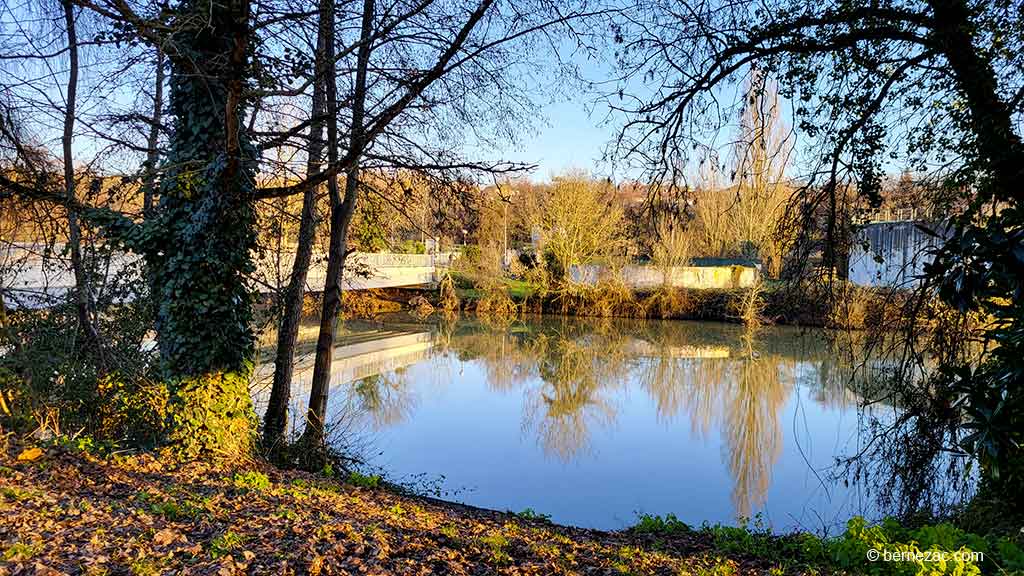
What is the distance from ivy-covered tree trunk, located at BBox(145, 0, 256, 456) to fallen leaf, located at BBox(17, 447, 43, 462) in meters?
0.79

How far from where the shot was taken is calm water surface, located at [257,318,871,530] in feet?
24.4

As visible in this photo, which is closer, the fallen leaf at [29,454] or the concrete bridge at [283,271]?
the fallen leaf at [29,454]

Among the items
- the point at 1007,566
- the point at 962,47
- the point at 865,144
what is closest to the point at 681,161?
the point at 865,144

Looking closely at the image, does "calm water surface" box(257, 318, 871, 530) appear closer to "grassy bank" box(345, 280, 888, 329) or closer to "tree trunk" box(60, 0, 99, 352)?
"tree trunk" box(60, 0, 99, 352)

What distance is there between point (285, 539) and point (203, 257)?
254 centimetres

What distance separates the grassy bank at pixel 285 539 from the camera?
8.63 feet

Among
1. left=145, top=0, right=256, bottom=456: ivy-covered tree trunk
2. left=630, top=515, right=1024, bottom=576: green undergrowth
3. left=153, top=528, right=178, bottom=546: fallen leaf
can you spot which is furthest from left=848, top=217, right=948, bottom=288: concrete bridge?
left=145, top=0, right=256, bottom=456: ivy-covered tree trunk

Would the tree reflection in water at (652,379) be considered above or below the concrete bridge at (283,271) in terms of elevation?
below

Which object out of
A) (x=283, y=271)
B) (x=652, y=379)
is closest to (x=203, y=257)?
(x=283, y=271)

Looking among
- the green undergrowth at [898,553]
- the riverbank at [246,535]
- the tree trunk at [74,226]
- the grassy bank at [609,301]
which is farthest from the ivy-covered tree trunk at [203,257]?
the grassy bank at [609,301]

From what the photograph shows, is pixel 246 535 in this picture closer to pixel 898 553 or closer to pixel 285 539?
pixel 285 539

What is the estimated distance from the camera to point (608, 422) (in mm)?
11281

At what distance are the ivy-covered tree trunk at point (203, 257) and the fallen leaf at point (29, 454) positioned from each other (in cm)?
79

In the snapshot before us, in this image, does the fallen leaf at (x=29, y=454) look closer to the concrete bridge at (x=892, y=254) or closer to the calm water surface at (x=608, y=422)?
the calm water surface at (x=608, y=422)
